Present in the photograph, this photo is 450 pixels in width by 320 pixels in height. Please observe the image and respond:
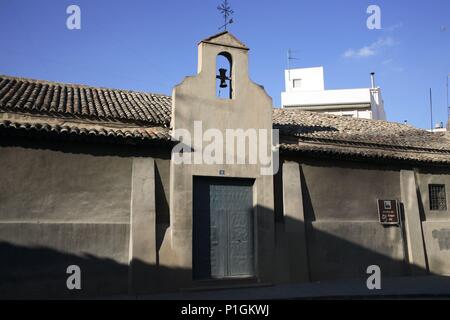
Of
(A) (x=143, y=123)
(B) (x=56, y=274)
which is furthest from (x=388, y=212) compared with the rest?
(B) (x=56, y=274)

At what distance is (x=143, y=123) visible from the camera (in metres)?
12.4

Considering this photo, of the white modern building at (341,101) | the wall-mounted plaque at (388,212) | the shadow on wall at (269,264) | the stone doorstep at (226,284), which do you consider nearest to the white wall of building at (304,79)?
the white modern building at (341,101)

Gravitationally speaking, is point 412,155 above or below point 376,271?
above

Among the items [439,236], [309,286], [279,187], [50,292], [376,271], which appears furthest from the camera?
[439,236]

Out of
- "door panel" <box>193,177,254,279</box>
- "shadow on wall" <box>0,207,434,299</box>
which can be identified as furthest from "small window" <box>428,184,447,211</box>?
"door panel" <box>193,177,254,279</box>

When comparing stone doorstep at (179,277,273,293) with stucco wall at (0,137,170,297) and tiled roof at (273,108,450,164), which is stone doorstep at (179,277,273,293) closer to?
stucco wall at (0,137,170,297)

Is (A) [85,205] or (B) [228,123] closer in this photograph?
(A) [85,205]

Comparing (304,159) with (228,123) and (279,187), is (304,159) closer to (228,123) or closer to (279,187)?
(279,187)

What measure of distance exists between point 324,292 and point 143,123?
6.10 metres

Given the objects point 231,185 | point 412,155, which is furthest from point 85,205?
point 412,155

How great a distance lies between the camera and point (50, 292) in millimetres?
9844

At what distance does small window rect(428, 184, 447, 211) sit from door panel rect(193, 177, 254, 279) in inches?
269

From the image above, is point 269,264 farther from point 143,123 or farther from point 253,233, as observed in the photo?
point 143,123

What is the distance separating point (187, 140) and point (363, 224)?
5.80 m
